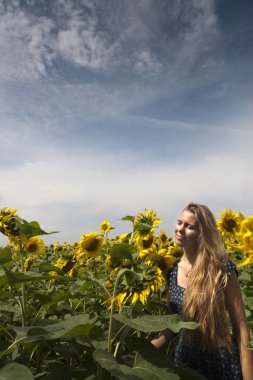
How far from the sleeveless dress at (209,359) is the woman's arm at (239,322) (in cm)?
6

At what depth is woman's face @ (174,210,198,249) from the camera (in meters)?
3.24

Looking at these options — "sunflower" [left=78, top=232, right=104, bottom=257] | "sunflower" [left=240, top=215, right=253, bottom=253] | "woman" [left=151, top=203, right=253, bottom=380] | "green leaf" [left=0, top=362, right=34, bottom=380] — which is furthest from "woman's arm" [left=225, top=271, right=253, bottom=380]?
"sunflower" [left=78, top=232, right=104, bottom=257]

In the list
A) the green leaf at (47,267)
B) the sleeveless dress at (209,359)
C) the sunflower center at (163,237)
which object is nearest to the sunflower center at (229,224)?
the sunflower center at (163,237)

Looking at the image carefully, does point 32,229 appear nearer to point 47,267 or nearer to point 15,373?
point 47,267

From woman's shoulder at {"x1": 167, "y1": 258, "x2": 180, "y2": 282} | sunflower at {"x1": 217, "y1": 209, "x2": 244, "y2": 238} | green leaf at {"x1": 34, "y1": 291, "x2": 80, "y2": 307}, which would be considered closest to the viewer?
green leaf at {"x1": 34, "y1": 291, "x2": 80, "y2": 307}

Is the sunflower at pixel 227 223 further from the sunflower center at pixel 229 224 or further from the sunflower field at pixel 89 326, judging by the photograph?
the sunflower field at pixel 89 326

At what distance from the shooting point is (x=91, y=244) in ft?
17.3

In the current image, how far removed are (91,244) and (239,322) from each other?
108 inches

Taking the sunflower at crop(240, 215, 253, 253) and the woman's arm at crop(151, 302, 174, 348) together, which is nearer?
the sunflower at crop(240, 215, 253, 253)

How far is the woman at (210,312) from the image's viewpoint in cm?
286

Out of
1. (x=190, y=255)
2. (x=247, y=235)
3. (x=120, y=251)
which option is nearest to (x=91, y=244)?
(x=190, y=255)

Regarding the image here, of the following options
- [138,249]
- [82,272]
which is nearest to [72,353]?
[138,249]

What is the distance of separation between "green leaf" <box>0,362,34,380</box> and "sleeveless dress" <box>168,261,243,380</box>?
1690 mm

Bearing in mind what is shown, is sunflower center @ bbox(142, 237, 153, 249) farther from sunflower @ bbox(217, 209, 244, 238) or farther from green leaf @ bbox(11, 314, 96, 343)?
green leaf @ bbox(11, 314, 96, 343)
